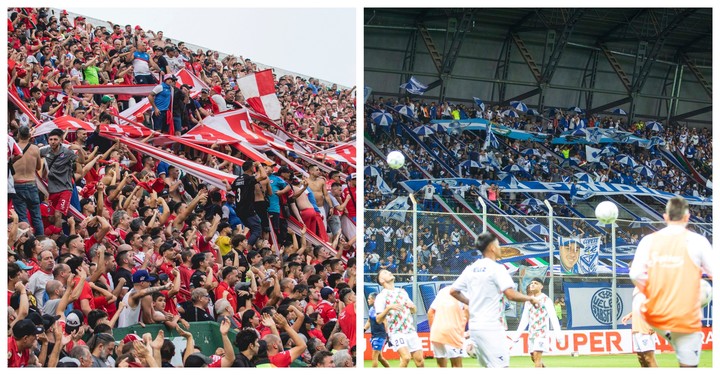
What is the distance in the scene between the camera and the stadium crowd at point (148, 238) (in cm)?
816

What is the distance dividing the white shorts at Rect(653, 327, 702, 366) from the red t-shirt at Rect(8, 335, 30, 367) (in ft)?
15.7

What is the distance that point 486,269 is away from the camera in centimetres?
744

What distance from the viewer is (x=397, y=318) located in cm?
952

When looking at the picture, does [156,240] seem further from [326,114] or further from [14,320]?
[326,114]

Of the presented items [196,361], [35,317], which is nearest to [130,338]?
[196,361]

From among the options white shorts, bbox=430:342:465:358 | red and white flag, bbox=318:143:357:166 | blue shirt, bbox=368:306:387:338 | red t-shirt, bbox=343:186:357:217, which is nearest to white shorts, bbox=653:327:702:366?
white shorts, bbox=430:342:465:358

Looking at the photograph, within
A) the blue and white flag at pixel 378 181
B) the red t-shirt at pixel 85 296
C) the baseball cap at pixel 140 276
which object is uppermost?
the blue and white flag at pixel 378 181

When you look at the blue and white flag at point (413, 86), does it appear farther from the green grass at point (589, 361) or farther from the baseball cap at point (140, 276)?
the baseball cap at point (140, 276)

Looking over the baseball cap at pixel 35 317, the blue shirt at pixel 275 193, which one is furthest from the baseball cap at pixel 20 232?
the blue shirt at pixel 275 193

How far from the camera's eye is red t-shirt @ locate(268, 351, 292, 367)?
8348 mm

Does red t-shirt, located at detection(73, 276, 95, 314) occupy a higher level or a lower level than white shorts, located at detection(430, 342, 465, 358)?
higher

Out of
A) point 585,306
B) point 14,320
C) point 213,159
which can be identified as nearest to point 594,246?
point 585,306

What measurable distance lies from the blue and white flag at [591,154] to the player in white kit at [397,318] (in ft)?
70.5

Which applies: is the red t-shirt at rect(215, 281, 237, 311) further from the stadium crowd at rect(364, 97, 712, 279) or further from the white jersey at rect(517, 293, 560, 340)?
the stadium crowd at rect(364, 97, 712, 279)
